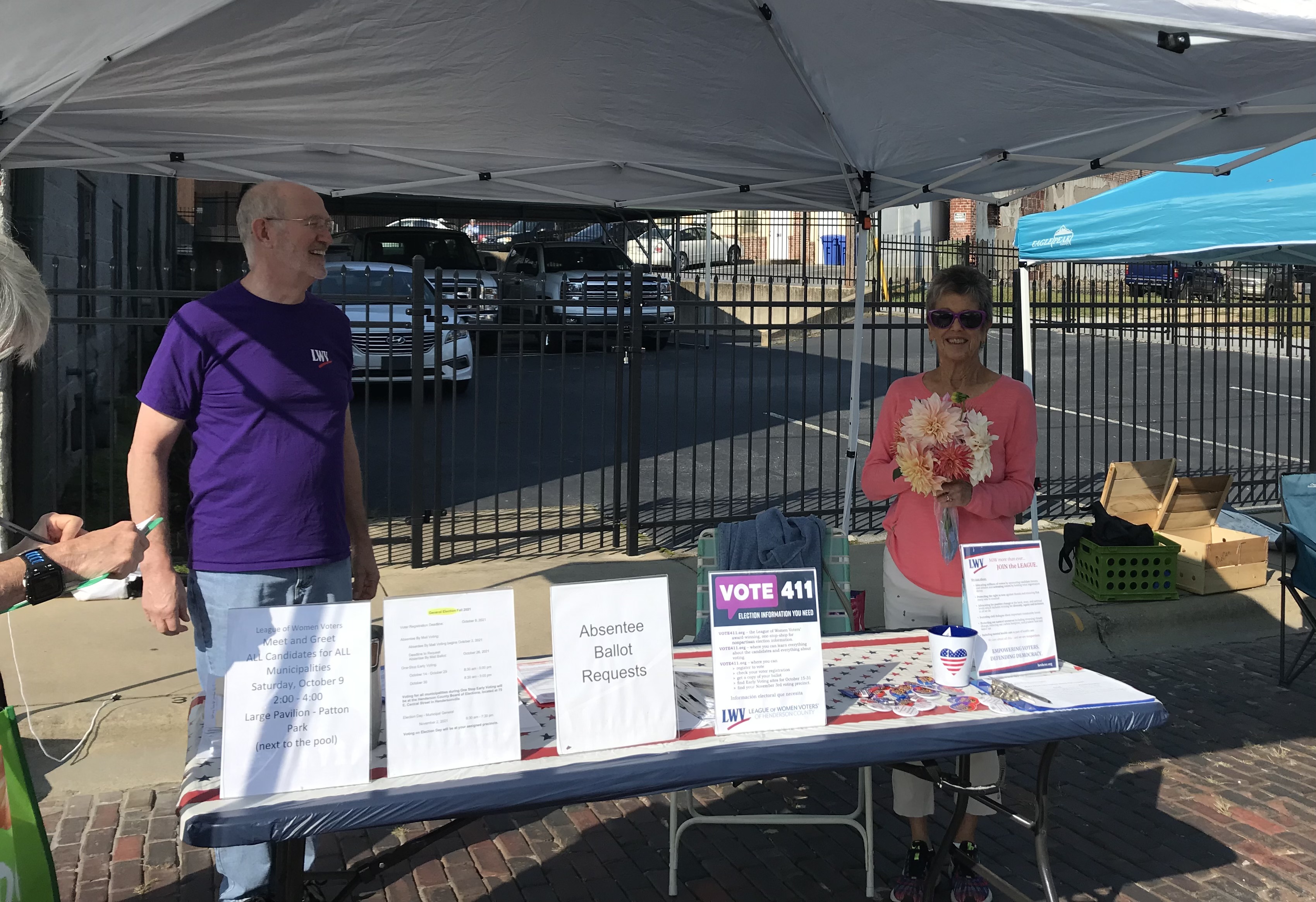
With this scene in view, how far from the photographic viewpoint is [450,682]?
253 centimetres

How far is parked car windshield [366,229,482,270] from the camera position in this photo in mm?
16578

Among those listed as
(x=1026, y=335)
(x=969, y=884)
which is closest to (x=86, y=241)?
(x=1026, y=335)

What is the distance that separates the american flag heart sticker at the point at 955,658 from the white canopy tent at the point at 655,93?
5.80 feet

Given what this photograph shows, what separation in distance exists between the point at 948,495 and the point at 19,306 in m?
2.60

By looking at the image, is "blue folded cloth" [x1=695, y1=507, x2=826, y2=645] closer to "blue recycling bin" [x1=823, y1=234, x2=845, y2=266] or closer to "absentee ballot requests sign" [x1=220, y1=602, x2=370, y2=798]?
"absentee ballot requests sign" [x1=220, y1=602, x2=370, y2=798]

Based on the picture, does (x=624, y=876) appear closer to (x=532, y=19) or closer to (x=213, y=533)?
(x=213, y=533)

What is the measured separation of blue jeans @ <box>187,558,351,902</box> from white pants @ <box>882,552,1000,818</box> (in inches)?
70.8

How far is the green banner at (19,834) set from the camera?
7.51 ft

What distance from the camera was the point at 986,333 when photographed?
388 cm

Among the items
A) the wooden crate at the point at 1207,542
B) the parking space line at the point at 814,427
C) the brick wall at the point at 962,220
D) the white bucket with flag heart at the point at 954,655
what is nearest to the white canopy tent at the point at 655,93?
the white bucket with flag heart at the point at 954,655

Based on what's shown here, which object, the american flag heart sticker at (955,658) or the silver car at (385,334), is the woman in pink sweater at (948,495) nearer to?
the american flag heart sticker at (955,658)

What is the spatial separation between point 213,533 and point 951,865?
2.53 meters

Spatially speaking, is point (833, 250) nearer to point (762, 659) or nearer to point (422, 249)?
point (422, 249)

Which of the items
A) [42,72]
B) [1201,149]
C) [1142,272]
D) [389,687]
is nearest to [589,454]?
[1201,149]
